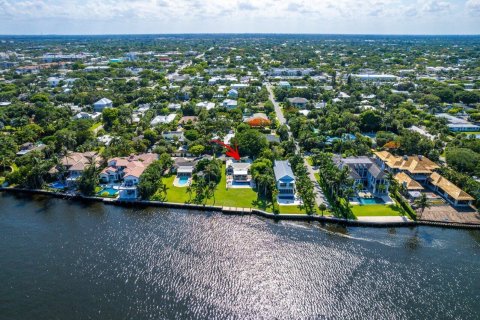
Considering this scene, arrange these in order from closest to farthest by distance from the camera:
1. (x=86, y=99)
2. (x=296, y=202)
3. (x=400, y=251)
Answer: (x=400, y=251) → (x=296, y=202) → (x=86, y=99)

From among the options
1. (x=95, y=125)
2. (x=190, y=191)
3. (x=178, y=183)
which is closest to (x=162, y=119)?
(x=95, y=125)

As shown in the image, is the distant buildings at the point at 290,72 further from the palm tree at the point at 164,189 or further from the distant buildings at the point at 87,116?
the palm tree at the point at 164,189

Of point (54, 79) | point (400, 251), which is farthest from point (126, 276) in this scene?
point (54, 79)

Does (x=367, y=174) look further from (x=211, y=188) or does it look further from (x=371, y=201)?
(x=211, y=188)

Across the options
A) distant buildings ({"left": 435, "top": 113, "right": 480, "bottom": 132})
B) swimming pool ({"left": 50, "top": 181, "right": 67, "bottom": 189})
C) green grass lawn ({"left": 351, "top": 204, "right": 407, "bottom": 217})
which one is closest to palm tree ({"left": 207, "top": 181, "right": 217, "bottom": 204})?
green grass lawn ({"left": 351, "top": 204, "right": 407, "bottom": 217})

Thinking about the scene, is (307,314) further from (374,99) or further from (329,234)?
(374,99)

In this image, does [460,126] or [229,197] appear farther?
[460,126]

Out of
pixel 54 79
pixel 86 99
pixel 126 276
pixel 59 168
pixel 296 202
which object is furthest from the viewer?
pixel 54 79
